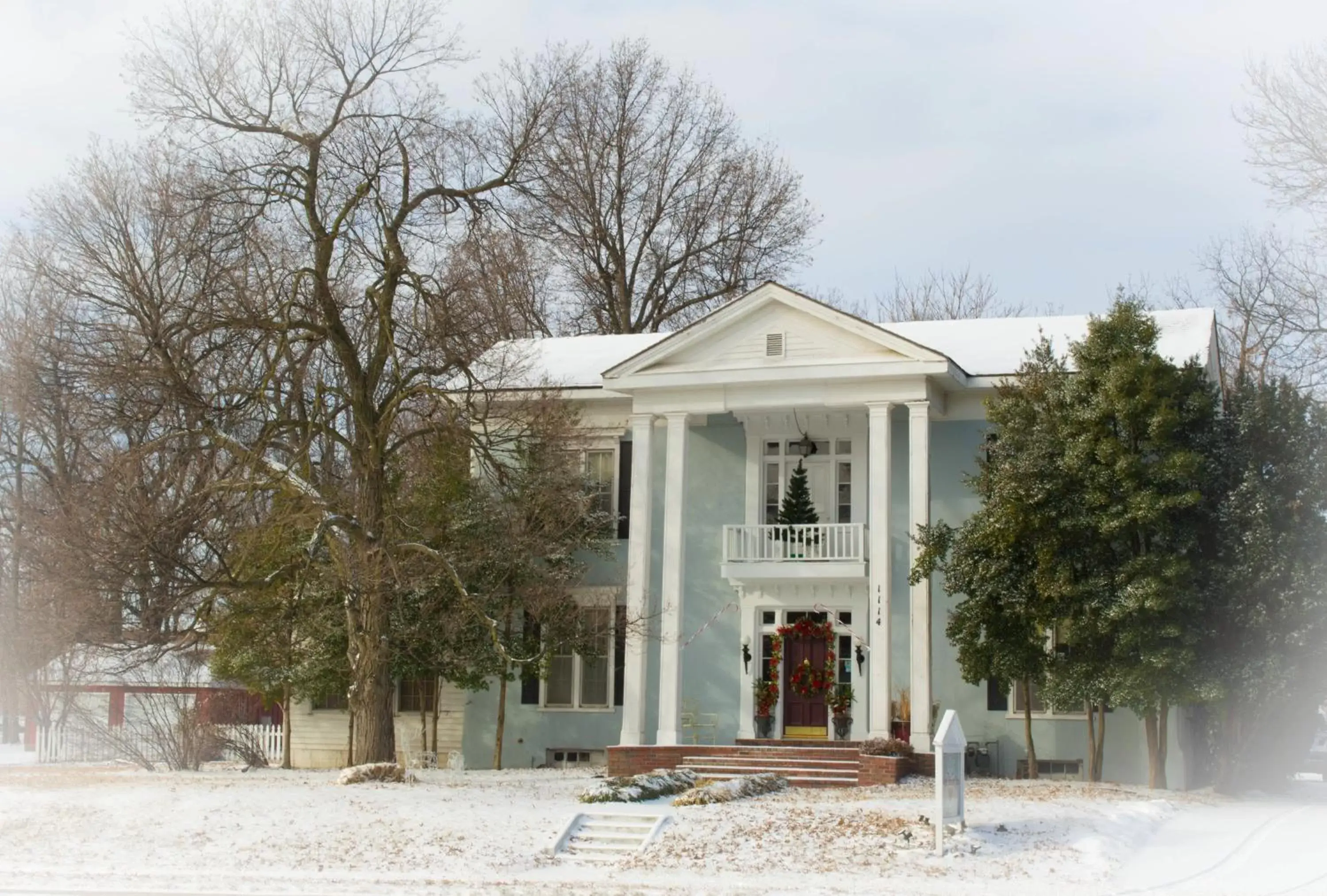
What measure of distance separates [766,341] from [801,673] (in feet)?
18.9

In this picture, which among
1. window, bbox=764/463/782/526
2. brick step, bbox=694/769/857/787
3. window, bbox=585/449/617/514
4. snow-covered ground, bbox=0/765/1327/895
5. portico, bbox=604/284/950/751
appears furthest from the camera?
window, bbox=585/449/617/514

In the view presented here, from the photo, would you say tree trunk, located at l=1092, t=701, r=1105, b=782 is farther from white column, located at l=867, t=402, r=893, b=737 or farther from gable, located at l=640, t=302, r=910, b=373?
gable, located at l=640, t=302, r=910, b=373

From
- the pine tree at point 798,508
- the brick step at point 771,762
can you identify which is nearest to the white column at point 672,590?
the brick step at point 771,762

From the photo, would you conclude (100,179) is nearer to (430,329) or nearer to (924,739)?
(430,329)

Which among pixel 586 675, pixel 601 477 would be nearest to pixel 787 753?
pixel 586 675

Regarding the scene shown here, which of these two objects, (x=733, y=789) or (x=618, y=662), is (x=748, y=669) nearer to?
(x=618, y=662)

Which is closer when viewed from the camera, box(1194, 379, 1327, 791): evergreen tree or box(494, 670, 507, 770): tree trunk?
box(1194, 379, 1327, 791): evergreen tree

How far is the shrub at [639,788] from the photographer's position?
1886 cm

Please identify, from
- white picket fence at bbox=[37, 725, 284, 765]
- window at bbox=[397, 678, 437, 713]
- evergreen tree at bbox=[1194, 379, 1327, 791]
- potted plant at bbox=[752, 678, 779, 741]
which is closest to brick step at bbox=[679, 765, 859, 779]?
potted plant at bbox=[752, 678, 779, 741]

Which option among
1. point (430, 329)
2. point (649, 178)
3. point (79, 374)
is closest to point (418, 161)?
point (430, 329)

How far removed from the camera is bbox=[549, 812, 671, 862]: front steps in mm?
16656

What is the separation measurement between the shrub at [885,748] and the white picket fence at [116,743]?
40.5 feet

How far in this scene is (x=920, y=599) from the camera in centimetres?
2372

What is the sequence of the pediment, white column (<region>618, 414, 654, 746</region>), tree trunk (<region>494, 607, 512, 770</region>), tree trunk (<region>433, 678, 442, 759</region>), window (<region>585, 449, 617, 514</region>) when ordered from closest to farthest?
the pediment
white column (<region>618, 414, 654, 746</region>)
tree trunk (<region>494, 607, 512, 770</region>)
window (<region>585, 449, 617, 514</region>)
tree trunk (<region>433, 678, 442, 759</region>)
